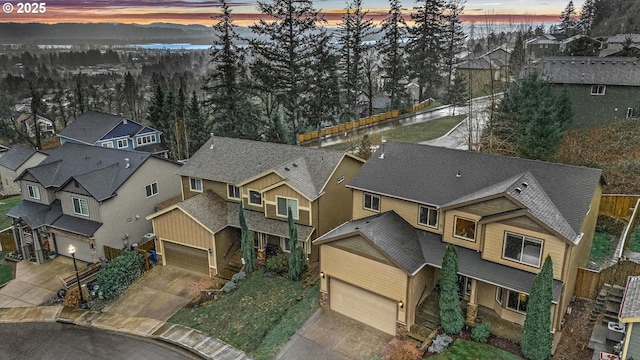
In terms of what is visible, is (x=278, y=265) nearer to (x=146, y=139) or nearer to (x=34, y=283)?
(x=34, y=283)

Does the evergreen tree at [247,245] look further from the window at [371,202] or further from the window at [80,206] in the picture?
the window at [80,206]

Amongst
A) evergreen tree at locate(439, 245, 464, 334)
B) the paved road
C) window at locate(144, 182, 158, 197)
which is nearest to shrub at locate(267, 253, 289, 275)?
the paved road

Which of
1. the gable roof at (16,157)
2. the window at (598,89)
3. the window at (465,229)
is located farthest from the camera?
the gable roof at (16,157)

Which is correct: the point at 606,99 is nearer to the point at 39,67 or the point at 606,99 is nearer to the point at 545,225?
the point at 545,225

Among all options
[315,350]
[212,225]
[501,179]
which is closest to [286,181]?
[212,225]

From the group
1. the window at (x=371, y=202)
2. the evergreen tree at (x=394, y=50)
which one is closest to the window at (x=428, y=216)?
the window at (x=371, y=202)
